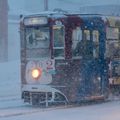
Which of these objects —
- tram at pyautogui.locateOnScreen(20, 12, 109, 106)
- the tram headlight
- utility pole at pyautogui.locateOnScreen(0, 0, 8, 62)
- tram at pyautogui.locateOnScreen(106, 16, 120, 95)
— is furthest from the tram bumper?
utility pole at pyautogui.locateOnScreen(0, 0, 8, 62)

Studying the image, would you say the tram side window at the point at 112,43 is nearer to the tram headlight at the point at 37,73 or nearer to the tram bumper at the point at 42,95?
the tram bumper at the point at 42,95

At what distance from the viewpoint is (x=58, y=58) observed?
1781 cm

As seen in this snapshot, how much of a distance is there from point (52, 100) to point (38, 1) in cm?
4625

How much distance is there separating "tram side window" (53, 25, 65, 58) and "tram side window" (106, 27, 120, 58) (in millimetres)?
1793

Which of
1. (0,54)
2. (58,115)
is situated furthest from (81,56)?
(0,54)

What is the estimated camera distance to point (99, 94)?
18656 millimetres

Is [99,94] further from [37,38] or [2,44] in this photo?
[2,44]

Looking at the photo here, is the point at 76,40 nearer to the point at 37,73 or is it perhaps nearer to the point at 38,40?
the point at 38,40

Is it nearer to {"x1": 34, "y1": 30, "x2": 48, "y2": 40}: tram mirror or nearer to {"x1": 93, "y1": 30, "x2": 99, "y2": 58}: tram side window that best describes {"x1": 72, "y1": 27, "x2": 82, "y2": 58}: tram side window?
{"x1": 93, "y1": 30, "x2": 99, "y2": 58}: tram side window

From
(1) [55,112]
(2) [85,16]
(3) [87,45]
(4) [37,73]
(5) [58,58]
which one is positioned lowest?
(1) [55,112]

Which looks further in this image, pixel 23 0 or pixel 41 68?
pixel 23 0

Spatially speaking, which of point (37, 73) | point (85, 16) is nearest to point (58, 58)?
point (37, 73)

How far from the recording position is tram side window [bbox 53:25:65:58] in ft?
58.5

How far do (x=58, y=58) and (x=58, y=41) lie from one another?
0.52 m
